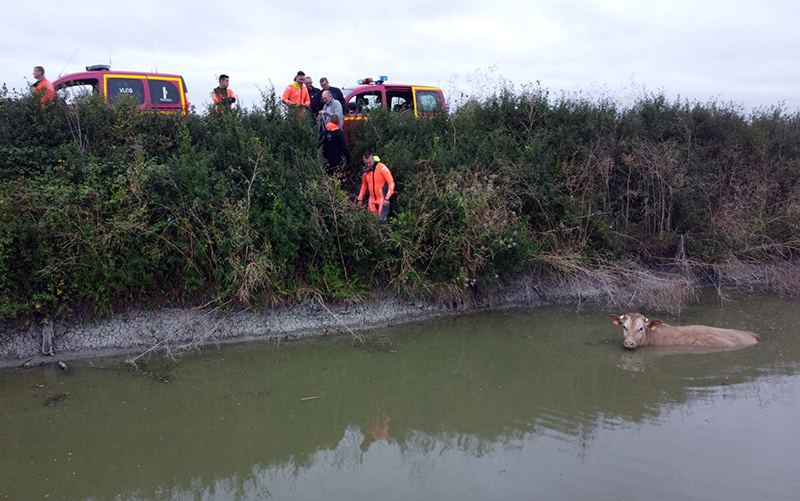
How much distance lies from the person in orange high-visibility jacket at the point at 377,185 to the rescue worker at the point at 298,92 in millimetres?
2231

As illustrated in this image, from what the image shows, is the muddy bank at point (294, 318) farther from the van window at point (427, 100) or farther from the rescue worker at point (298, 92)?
the van window at point (427, 100)

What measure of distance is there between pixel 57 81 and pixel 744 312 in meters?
13.9

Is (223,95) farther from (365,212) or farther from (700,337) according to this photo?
(700,337)

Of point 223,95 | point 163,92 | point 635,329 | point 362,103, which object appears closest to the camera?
point 635,329

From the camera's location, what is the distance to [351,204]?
33.0 ft

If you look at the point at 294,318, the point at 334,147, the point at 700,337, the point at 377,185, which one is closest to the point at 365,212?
the point at 377,185

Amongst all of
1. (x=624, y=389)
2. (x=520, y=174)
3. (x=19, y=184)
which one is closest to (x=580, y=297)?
(x=520, y=174)

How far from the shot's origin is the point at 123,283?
8.50 m

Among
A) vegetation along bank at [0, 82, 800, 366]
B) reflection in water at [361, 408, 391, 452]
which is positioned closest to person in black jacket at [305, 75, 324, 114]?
vegetation along bank at [0, 82, 800, 366]

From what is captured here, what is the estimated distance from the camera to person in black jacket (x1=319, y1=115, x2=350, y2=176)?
424 inches

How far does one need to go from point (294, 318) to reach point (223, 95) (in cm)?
495

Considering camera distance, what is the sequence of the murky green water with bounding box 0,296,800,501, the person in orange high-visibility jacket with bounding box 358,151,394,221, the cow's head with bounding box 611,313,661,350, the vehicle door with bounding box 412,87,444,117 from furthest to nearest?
1. the vehicle door with bounding box 412,87,444,117
2. the person in orange high-visibility jacket with bounding box 358,151,394,221
3. the cow's head with bounding box 611,313,661,350
4. the murky green water with bounding box 0,296,800,501

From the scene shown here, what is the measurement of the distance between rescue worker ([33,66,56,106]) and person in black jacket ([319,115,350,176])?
15.2 feet

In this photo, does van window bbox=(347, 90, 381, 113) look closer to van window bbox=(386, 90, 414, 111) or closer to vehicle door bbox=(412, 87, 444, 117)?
van window bbox=(386, 90, 414, 111)
